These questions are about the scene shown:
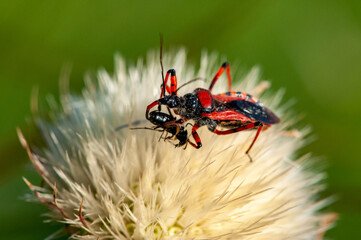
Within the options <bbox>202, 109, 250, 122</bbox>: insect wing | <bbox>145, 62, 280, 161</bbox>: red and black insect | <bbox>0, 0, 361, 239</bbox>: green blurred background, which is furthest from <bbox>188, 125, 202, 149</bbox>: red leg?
<bbox>0, 0, 361, 239</bbox>: green blurred background

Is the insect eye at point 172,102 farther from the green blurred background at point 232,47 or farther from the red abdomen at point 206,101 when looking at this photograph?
the green blurred background at point 232,47

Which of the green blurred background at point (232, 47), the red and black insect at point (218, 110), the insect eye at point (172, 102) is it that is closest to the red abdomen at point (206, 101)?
the red and black insect at point (218, 110)

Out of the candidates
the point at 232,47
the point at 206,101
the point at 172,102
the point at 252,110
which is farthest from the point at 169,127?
the point at 232,47

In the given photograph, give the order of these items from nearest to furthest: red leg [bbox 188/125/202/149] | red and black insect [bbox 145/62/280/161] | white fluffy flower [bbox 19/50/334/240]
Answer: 1. white fluffy flower [bbox 19/50/334/240]
2. red leg [bbox 188/125/202/149]
3. red and black insect [bbox 145/62/280/161]

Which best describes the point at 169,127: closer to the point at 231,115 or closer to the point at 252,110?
the point at 231,115

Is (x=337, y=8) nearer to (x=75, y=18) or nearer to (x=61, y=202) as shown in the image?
(x=75, y=18)

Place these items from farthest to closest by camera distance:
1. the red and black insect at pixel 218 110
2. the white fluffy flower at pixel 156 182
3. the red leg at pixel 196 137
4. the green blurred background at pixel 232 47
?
the green blurred background at pixel 232 47 < the red and black insect at pixel 218 110 < the red leg at pixel 196 137 < the white fluffy flower at pixel 156 182

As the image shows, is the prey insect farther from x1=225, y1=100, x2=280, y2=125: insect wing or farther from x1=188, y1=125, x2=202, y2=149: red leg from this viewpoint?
x1=225, y1=100, x2=280, y2=125: insect wing
